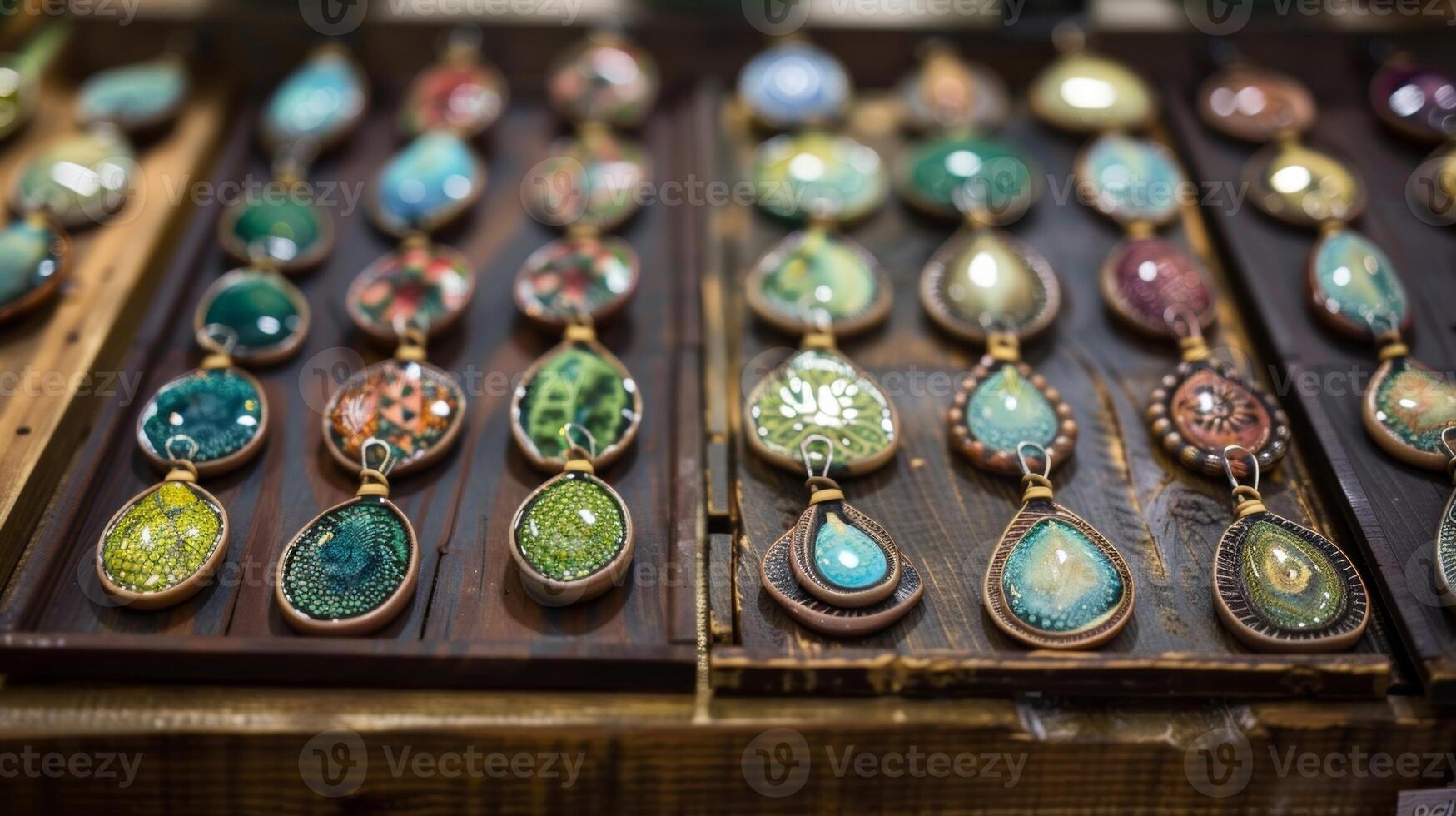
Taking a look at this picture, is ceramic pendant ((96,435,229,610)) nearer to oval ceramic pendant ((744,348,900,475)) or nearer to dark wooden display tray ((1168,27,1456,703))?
oval ceramic pendant ((744,348,900,475))

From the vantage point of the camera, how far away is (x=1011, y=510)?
4.37 feet

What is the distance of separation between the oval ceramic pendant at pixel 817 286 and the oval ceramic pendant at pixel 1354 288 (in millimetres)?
590

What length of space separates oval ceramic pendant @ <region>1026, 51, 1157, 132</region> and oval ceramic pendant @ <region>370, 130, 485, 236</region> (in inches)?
37.7

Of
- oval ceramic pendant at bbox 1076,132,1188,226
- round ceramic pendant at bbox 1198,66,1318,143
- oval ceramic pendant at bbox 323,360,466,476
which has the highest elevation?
round ceramic pendant at bbox 1198,66,1318,143

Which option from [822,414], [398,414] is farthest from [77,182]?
[822,414]

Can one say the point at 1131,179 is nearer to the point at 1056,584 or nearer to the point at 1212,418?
the point at 1212,418

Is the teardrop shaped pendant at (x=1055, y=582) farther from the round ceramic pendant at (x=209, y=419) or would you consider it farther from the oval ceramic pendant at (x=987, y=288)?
the round ceramic pendant at (x=209, y=419)

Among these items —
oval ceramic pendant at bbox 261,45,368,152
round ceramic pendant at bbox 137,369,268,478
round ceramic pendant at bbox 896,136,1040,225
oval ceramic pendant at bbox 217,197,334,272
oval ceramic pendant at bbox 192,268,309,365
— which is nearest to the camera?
round ceramic pendant at bbox 137,369,268,478

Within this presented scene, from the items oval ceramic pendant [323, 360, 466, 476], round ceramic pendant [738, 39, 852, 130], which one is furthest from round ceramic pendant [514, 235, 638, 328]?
round ceramic pendant [738, 39, 852, 130]

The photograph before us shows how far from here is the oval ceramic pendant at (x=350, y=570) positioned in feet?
3.83

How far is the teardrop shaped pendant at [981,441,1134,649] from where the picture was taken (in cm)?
118

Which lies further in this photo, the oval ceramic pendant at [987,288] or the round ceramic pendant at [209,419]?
the oval ceramic pendant at [987,288]

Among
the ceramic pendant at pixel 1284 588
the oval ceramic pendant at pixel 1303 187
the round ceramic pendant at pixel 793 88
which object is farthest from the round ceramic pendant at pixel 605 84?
the ceramic pendant at pixel 1284 588

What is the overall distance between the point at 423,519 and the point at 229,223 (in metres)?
0.65
